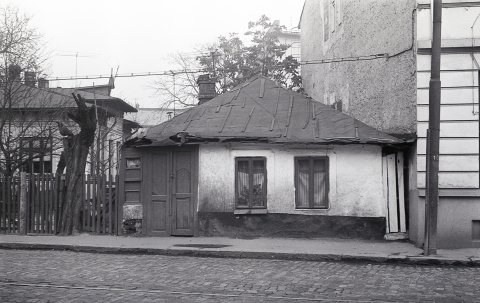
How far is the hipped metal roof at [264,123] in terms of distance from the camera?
1465 cm

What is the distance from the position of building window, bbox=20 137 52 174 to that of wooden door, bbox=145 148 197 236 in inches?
280

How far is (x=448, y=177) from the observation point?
42.7ft

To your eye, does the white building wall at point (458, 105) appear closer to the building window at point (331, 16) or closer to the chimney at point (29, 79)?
the building window at point (331, 16)

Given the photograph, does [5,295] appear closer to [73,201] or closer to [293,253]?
[293,253]

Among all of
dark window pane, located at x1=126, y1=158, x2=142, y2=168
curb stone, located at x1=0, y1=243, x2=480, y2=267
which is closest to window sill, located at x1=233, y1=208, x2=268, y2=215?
curb stone, located at x1=0, y1=243, x2=480, y2=267

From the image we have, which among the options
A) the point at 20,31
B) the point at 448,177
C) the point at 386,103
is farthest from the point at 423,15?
the point at 20,31

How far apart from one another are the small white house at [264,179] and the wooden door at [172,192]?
0.09 ft

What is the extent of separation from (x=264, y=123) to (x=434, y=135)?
507cm

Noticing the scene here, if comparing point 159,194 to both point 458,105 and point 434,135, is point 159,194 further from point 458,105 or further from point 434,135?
point 458,105

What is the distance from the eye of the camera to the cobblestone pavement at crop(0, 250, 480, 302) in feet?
25.2

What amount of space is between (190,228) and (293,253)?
4.13 metres

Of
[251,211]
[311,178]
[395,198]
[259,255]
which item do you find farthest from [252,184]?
[395,198]

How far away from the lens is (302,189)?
15.0 metres

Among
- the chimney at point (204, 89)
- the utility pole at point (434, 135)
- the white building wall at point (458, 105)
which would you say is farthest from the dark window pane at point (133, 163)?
the utility pole at point (434, 135)
